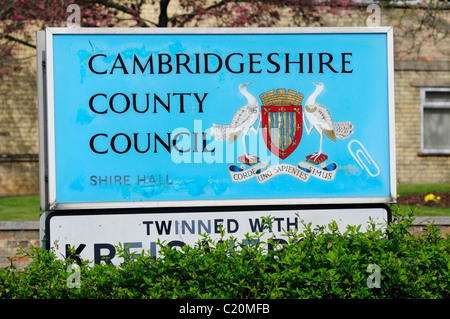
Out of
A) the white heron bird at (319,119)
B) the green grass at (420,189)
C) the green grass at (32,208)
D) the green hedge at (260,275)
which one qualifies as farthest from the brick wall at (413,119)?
the green hedge at (260,275)

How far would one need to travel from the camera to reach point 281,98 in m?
4.69

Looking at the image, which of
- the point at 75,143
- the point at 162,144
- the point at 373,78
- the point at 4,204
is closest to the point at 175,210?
the point at 162,144

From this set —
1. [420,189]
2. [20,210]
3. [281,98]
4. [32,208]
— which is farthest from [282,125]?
[420,189]

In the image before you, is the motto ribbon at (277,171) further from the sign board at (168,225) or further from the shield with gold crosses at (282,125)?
the sign board at (168,225)

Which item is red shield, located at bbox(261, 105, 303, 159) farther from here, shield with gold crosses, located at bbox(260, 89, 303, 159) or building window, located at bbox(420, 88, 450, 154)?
building window, located at bbox(420, 88, 450, 154)

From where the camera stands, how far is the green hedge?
3939 mm

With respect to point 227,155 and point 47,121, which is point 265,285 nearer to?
point 227,155

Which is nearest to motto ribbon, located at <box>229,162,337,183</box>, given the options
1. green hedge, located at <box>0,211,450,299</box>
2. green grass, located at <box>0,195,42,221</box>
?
green hedge, located at <box>0,211,450,299</box>

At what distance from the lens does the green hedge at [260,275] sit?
3.94 metres

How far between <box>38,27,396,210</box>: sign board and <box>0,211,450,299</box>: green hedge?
20.9 inches

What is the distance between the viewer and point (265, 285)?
3.98 meters

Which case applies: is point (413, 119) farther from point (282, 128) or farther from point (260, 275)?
point (260, 275)

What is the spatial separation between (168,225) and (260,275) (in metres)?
0.88

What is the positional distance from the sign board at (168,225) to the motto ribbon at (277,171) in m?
0.24
